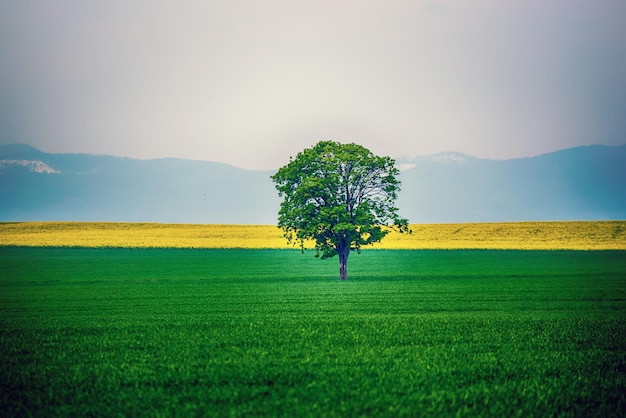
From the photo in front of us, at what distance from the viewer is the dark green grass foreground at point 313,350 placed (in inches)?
452

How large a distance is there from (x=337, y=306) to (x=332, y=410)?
1807 centimetres

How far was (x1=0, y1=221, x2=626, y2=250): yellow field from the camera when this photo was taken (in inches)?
2938

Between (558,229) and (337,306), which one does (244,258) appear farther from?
(558,229)

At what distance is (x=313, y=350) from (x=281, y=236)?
196ft

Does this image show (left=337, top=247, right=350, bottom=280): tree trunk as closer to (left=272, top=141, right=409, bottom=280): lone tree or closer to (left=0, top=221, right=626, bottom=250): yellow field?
(left=272, top=141, right=409, bottom=280): lone tree

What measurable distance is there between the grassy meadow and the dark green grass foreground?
0.06 meters

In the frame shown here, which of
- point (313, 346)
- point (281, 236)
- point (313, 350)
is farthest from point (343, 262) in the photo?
point (313, 350)

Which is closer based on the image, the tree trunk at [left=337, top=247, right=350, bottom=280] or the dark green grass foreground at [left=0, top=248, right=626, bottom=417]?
the dark green grass foreground at [left=0, top=248, right=626, bottom=417]

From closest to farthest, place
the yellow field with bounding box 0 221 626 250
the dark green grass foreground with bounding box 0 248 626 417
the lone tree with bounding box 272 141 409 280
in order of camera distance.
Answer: the dark green grass foreground with bounding box 0 248 626 417, the lone tree with bounding box 272 141 409 280, the yellow field with bounding box 0 221 626 250

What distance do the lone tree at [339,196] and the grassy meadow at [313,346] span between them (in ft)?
12.8

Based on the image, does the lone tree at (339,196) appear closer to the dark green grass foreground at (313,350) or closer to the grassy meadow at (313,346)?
the grassy meadow at (313,346)

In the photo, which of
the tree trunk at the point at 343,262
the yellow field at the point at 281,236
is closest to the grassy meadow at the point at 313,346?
the tree trunk at the point at 343,262

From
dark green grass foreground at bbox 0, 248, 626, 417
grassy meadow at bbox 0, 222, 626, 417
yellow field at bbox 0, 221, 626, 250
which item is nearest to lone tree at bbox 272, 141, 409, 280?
grassy meadow at bbox 0, 222, 626, 417

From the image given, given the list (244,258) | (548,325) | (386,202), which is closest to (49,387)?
(548,325)
